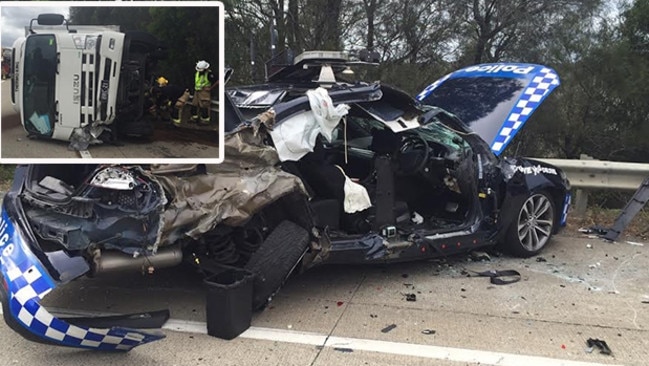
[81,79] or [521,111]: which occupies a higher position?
[81,79]

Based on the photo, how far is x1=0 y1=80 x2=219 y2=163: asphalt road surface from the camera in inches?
99.1

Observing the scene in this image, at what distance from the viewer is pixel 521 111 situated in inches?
219

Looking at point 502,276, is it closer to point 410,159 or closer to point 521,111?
point 410,159

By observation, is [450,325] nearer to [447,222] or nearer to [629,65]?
[447,222]

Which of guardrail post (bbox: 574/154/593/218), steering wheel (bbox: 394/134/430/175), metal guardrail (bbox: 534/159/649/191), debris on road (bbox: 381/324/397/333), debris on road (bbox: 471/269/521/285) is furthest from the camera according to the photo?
guardrail post (bbox: 574/154/593/218)

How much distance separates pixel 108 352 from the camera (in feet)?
11.4

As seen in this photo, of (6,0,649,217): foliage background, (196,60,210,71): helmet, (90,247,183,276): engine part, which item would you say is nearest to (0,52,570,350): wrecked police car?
(90,247,183,276): engine part

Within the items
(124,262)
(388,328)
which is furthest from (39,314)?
(388,328)

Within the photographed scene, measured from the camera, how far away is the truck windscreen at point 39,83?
238cm

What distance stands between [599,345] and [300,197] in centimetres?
213

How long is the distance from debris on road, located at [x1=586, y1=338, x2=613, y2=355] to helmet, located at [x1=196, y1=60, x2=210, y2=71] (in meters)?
2.84

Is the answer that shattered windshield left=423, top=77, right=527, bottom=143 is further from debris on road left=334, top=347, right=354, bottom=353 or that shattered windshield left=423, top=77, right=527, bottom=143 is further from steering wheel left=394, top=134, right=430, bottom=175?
debris on road left=334, top=347, right=354, bottom=353

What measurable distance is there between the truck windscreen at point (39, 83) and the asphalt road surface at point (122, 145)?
0.20ft

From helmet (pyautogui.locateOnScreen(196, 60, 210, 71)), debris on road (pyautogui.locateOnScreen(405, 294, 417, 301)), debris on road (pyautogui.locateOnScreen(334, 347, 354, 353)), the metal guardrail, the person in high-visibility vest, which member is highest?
helmet (pyautogui.locateOnScreen(196, 60, 210, 71))
